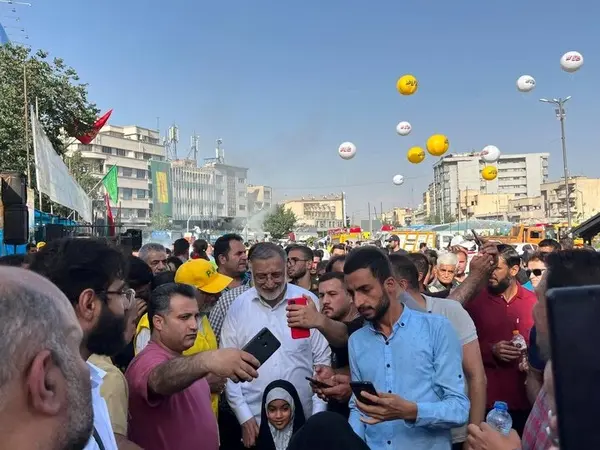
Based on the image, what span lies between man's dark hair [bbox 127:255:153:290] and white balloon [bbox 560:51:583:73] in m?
15.8

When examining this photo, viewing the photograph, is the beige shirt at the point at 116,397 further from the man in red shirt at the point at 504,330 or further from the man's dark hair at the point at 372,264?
the man in red shirt at the point at 504,330

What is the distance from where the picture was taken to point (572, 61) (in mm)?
16703

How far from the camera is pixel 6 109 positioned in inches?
980

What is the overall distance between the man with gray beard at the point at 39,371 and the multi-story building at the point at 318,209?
156538 mm

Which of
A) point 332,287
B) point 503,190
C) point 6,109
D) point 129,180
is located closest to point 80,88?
point 6,109

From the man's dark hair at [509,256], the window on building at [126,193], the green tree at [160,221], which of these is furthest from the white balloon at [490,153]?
the window on building at [126,193]

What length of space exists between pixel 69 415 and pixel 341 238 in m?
34.6

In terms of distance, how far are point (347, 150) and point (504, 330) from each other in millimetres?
13861

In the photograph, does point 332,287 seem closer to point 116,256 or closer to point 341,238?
point 116,256

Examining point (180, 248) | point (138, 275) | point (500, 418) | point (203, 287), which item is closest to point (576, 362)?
point (500, 418)

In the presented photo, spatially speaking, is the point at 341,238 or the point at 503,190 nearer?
the point at 341,238

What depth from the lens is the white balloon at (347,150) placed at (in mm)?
18000

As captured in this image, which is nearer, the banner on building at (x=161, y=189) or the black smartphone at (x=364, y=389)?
the black smartphone at (x=364, y=389)

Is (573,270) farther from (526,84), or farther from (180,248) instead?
(526,84)
